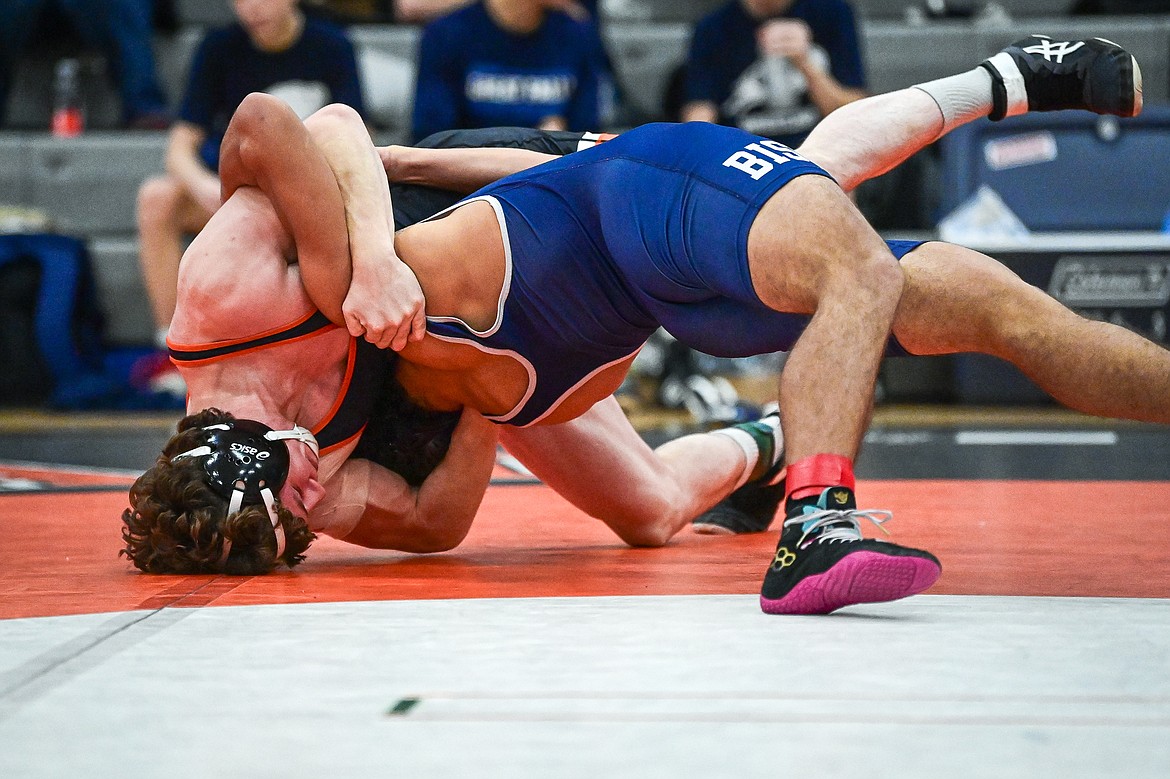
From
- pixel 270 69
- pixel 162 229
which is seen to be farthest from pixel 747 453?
pixel 162 229

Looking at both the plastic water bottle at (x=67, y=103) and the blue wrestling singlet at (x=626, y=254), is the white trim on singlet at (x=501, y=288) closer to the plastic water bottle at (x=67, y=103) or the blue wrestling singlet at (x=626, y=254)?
the blue wrestling singlet at (x=626, y=254)

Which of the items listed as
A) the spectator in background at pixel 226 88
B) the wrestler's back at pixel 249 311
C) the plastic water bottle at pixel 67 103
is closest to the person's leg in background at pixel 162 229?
the spectator in background at pixel 226 88

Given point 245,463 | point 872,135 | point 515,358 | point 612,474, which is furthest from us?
point 612,474

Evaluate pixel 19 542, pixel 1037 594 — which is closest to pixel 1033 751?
pixel 1037 594

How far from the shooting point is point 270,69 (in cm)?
614

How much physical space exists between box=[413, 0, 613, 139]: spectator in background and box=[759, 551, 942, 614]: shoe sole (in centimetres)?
418

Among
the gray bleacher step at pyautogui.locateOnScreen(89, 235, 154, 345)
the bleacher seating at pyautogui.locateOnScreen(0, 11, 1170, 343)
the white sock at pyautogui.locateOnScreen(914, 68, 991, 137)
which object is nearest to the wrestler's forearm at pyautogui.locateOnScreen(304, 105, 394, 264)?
the white sock at pyautogui.locateOnScreen(914, 68, 991, 137)

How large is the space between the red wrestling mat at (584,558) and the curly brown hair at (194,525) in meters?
0.03

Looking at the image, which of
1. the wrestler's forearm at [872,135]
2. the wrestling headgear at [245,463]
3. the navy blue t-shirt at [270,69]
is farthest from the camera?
the navy blue t-shirt at [270,69]

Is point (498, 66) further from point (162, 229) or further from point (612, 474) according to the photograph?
point (612, 474)

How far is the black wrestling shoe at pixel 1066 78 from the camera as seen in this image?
8.68 feet

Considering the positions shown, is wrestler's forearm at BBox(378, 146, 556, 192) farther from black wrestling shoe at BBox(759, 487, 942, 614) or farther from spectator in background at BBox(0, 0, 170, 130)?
spectator in background at BBox(0, 0, 170, 130)

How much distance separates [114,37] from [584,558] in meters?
5.18

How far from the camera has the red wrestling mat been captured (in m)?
2.18
